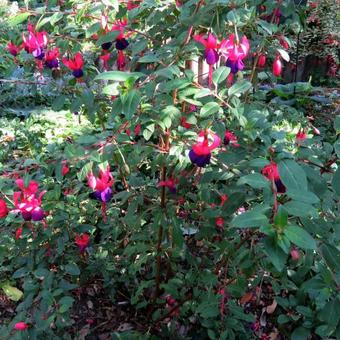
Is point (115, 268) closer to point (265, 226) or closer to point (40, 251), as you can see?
point (40, 251)

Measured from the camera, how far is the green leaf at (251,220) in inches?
29.3

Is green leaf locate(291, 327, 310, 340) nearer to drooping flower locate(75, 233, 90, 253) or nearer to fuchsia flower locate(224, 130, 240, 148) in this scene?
fuchsia flower locate(224, 130, 240, 148)

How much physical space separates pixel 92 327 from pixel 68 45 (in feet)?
3.65

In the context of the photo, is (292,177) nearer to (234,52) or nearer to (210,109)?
(210,109)

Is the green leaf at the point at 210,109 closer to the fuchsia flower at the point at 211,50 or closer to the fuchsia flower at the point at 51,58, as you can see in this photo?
the fuchsia flower at the point at 211,50

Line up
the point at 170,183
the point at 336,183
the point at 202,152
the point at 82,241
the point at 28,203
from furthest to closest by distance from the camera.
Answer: the point at 82,241
the point at 170,183
the point at 28,203
the point at 202,152
the point at 336,183

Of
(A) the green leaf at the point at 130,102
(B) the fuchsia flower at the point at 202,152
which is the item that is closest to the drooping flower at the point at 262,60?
(B) the fuchsia flower at the point at 202,152

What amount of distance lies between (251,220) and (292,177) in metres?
0.13

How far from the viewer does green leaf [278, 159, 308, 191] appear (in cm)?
Answer: 80

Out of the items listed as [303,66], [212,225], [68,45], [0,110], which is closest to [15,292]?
[212,225]

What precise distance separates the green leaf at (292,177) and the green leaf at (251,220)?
0.09 metres

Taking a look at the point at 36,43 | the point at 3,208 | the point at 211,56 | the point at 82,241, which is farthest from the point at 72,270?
the point at 211,56

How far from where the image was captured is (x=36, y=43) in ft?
4.18

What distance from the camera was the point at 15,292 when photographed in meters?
1.71
